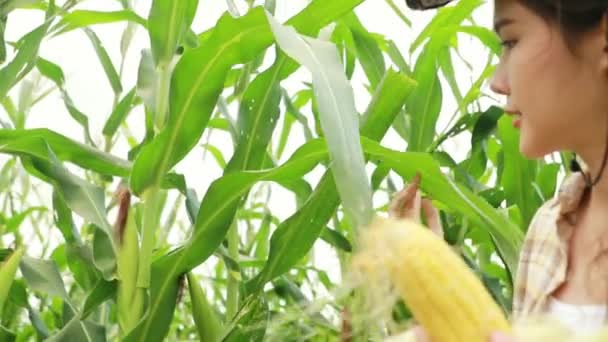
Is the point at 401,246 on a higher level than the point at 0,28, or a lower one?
lower

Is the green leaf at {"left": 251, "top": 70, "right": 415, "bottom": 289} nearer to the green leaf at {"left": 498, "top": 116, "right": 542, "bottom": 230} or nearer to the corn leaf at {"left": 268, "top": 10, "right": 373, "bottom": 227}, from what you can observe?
the corn leaf at {"left": 268, "top": 10, "right": 373, "bottom": 227}

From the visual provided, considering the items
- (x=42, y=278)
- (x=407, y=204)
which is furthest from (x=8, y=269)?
(x=407, y=204)

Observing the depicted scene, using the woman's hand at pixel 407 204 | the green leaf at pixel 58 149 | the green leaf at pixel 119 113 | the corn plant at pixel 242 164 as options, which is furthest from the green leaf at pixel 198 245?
the green leaf at pixel 119 113

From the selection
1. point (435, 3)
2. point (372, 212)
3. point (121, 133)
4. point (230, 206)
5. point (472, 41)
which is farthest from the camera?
point (121, 133)

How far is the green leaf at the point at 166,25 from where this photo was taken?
116 centimetres

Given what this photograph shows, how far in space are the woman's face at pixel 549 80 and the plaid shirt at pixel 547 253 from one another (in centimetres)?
17

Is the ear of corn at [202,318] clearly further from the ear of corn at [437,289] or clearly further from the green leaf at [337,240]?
the ear of corn at [437,289]

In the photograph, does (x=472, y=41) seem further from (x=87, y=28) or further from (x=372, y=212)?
(x=372, y=212)

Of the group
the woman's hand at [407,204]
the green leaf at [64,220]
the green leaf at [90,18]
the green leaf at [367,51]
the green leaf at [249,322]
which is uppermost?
the green leaf at [90,18]

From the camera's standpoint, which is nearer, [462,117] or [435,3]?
[435,3]

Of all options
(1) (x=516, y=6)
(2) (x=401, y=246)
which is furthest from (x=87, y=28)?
(2) (x=401, y=246)

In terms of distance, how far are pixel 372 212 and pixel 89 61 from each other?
1.52 meters

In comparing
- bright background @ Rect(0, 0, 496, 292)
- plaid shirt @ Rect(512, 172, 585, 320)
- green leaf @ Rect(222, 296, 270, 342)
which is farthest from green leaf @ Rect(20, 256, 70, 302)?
plaid shirt @ Rect(512, 172, 585, 320)

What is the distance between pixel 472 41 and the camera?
1740 mm
